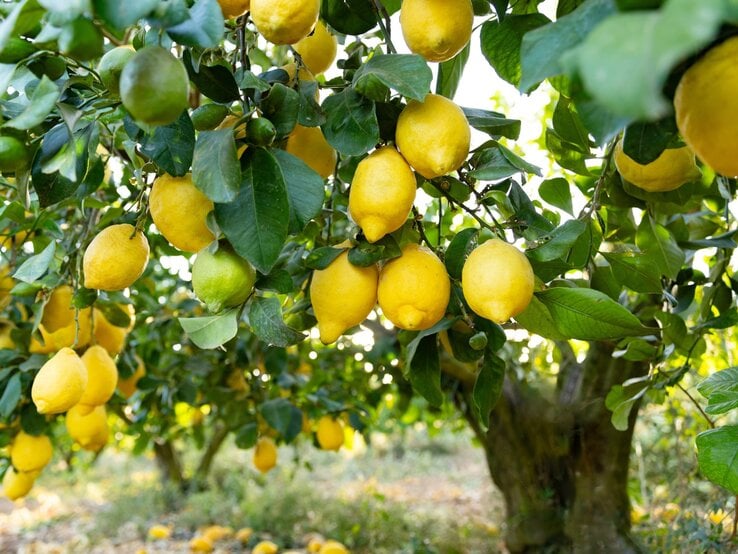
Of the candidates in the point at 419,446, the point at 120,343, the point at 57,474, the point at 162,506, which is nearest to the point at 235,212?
the point at 120,343

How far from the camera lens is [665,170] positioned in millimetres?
622

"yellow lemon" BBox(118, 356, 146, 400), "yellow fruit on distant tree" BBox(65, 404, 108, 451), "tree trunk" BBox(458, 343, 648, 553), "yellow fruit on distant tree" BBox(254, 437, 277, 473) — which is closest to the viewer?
"yellow fruit on distant tree" BBox(65, 404, 108, 451)

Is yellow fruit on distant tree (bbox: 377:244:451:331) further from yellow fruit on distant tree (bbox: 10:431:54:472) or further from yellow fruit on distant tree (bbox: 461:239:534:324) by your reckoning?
yellow fruit on distant tree (bbox: 10:431:54:472)

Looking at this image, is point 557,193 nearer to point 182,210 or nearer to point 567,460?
point 182,210

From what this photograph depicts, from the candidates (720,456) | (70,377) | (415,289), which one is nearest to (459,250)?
(415,289)

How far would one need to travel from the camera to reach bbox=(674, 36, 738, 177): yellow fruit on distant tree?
37 centimetres

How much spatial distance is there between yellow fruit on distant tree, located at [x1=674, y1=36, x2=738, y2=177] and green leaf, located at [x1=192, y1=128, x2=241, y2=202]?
1.02ft

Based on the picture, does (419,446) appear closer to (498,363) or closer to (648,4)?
(498,363)

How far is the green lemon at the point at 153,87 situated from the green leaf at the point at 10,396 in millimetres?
797

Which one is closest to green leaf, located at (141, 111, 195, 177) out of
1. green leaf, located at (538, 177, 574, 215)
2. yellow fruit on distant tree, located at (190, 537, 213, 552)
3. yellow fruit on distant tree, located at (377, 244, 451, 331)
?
yellow fruit on distant tree, located at (377, 244, 451, 331)

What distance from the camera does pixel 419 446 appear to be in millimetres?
6910

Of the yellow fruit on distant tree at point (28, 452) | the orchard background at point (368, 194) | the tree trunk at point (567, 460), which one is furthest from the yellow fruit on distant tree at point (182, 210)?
the tree trunk at point (567, 460)

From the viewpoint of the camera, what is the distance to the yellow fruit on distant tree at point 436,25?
562 mm

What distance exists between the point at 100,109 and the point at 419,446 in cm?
665
